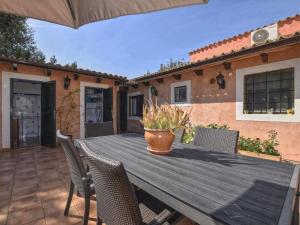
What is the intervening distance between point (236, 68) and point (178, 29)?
3552mm

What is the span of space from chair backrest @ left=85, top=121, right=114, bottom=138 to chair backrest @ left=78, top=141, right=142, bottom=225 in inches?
92.9

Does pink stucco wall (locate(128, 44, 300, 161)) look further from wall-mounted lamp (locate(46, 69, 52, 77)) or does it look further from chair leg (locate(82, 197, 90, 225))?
chair leg (locate(82, 197, 90, 225))

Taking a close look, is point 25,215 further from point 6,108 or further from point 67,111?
point 67,111

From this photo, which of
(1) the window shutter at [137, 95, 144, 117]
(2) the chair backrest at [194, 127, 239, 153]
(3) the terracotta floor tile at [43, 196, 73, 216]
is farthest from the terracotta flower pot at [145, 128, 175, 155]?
(1) the window shutter at [137, 95, 144, 117]

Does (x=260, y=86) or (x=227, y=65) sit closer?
(x=260, y=86)

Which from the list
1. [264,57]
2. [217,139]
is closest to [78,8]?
[217,139]

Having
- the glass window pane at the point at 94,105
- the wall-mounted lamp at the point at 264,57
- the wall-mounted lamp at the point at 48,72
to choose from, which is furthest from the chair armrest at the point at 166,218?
the glass window pane at the point at 94,105

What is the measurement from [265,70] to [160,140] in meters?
4.48

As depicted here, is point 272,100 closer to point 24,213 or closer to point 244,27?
point 244,27

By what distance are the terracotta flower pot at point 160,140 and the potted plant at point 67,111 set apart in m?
6.11

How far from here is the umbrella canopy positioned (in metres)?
1.72

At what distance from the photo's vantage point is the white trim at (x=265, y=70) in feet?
14.8

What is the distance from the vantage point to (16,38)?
10336mm

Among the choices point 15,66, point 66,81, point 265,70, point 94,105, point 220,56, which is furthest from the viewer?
point 94,105
